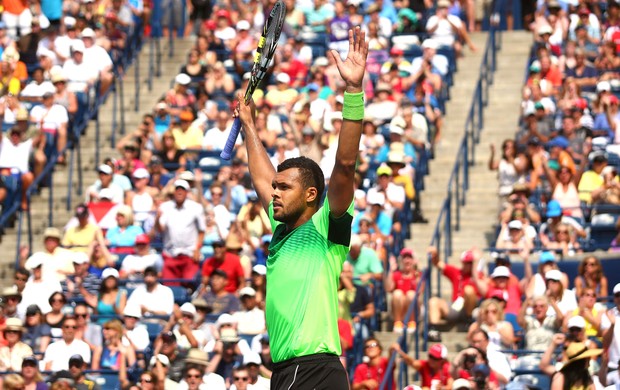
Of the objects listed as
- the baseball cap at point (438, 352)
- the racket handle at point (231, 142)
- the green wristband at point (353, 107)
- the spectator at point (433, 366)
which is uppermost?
the green wristband at point (353, 107)

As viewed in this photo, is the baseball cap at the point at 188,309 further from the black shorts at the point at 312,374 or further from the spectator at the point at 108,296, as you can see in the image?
the black shorts at the point at 312,374

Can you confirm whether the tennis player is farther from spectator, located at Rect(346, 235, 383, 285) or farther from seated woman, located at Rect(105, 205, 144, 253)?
seated woman, located at Rect(105, 205, 144, 253)

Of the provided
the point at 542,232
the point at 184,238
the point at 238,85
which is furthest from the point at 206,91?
the point at 542,232

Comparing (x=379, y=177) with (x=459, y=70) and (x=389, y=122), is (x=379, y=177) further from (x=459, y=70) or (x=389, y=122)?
(x=459, y=70)

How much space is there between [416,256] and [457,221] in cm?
73

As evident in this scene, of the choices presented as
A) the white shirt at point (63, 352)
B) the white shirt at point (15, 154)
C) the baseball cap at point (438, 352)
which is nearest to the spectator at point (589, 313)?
the baseball cap at point (438, 352)

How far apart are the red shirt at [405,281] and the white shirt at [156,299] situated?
7.63 feet

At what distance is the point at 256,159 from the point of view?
8.17 m

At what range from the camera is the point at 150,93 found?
22.3 metres

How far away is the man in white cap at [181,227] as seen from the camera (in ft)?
55.2

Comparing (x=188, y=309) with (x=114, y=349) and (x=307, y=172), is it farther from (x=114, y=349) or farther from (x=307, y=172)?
(x=307, y=172)

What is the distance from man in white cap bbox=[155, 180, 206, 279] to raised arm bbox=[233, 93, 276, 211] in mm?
8587

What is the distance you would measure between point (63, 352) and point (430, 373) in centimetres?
356

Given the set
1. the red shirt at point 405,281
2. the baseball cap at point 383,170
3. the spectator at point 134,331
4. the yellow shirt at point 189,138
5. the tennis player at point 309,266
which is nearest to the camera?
the tennis player at point 309,266
